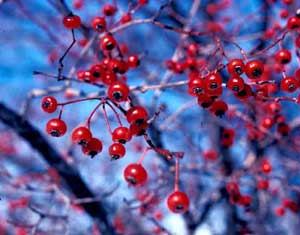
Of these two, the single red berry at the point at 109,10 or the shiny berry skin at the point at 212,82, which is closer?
the shiny berry skin at the point at 212,82

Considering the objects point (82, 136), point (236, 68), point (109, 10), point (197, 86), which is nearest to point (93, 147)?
point (82, 136)

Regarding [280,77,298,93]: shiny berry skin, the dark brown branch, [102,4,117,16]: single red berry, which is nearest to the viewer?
[280,77,298,93]: shiny berry skin

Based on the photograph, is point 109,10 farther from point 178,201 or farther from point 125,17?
point 178,201

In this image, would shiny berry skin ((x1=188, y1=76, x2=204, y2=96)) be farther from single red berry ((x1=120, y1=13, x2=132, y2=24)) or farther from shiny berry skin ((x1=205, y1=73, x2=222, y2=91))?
single red berry ((x1=120, y1=13, x2=132, y2=24))

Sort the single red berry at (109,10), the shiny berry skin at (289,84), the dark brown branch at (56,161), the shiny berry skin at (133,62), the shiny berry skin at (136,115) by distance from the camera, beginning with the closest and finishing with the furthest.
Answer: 1. the shiny berry skin at (136,115)
2. the shiny berry skin at (289,84)
3. the shiny berry skin at (133,62)
4. the single red berry at (109,10)
5. the dark brown branch at (56,161)

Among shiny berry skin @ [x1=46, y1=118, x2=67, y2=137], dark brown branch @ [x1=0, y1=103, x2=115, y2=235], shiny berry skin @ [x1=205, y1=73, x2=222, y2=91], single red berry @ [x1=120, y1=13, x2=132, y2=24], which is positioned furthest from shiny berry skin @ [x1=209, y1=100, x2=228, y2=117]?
dark brown branch @ [x1=0, y1=103, x2=115, y2=235]

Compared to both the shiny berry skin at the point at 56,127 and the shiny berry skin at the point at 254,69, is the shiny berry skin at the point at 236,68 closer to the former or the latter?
the shiny berry skin at the point at 254,69

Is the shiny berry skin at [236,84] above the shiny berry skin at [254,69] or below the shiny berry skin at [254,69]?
below

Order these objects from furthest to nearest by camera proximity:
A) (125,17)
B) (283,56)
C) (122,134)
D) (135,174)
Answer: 1. (125,17)
2. (283,56)
3. (135,174)
4. (122,134)

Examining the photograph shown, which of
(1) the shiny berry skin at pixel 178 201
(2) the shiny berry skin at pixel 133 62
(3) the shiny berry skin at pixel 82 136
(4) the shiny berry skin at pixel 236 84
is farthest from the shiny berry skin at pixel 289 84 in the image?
(3) the shiny berry skin at pixel 82 136
